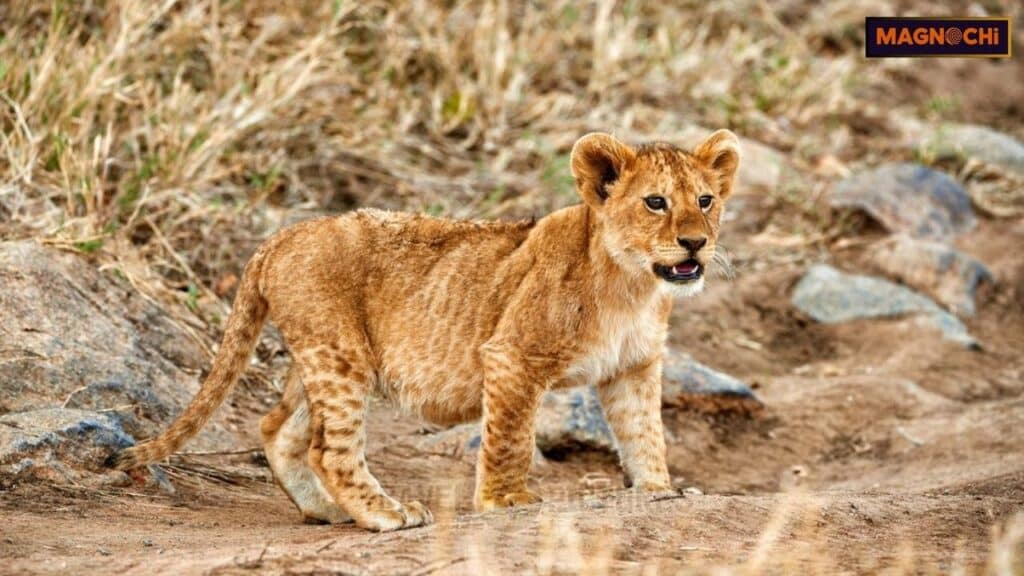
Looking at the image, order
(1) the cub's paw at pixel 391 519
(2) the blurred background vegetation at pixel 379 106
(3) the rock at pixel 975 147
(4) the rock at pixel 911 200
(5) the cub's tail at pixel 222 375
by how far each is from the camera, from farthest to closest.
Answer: (3) the rock at pixel 975 147, (4) the rock at pixel 911 200, (2) the blurred background vegetation at pixel 379 106, (5) the cub's tail at pixel 222 375, (1) the cub's paw at pixel 391 519

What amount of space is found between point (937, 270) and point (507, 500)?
20.9ft

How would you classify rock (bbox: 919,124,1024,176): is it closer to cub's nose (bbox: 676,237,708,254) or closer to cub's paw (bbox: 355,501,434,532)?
cub's nose (bbox: 676,237,708,254)

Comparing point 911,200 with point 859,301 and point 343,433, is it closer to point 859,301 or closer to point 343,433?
point 859,301

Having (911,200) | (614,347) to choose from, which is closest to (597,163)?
(614,347)

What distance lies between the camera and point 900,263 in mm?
11195

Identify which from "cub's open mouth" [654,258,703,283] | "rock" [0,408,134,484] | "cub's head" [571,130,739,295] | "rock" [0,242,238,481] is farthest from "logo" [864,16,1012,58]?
"rock" [0,408,134,484]

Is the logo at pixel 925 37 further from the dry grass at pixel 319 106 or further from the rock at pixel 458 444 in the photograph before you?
the rock at pixel 458 444

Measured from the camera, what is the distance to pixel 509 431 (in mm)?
5734

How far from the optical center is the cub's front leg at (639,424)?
238 inches

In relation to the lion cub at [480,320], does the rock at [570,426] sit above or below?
below

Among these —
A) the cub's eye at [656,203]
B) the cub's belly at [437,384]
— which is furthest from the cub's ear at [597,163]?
the cub's belly at [437,384]

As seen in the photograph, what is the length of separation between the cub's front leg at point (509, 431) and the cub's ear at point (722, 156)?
3.83ft

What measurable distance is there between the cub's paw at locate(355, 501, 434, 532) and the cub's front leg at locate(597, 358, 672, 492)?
92 centimetres

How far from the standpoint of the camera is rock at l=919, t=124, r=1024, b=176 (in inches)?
526
